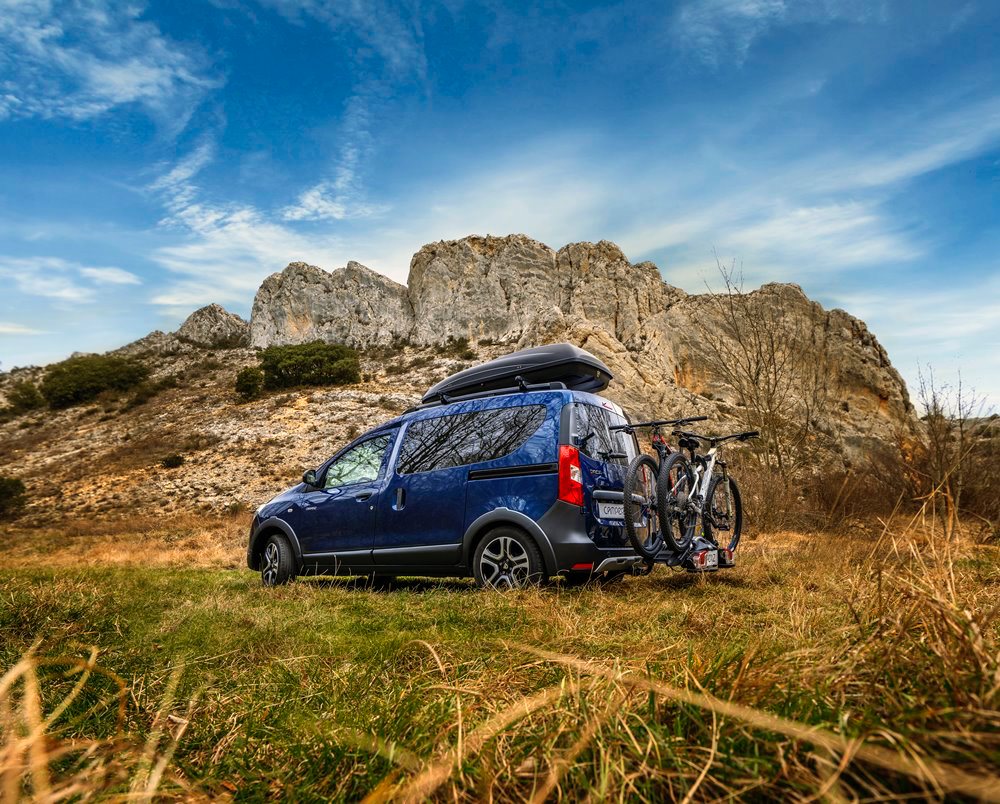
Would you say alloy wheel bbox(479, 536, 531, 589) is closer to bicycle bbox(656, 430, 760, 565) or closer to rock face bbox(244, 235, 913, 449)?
bicycle bbox(656, 430, 760, 565)

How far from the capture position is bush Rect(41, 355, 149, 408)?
36250mm

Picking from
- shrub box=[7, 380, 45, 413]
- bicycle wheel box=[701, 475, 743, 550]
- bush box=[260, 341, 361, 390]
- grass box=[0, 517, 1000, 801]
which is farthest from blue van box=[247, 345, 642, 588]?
shrub box=[7, 380, 45, 413]

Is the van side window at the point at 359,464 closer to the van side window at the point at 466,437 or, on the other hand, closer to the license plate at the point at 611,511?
the van side window at the point at 466,437

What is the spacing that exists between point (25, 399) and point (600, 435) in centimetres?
4270

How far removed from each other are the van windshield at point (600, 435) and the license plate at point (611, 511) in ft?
1.41

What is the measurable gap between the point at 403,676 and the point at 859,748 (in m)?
1.89

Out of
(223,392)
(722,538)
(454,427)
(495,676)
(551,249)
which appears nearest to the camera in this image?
(495,676)

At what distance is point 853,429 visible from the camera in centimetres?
2975

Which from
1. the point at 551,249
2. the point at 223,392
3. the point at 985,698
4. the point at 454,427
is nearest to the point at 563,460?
the point at 454,427

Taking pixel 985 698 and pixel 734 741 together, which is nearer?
pixel 985 698

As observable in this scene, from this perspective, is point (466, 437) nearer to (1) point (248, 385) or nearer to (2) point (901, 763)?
(2) point (901, 763)

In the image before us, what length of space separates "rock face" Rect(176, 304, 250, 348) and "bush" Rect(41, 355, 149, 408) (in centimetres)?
1181

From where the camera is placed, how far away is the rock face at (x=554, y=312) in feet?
104

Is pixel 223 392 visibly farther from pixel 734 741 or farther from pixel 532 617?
pixel 734 741
